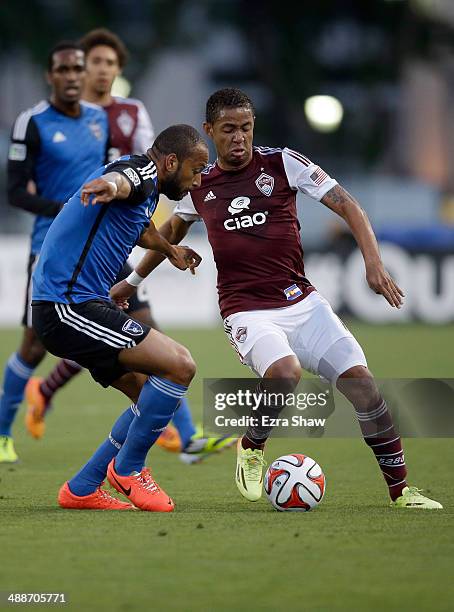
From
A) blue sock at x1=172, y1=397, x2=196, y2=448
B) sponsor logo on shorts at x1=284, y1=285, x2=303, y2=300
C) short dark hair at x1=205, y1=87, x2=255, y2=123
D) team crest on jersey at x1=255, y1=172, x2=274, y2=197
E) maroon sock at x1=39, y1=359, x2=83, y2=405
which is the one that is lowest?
maroon sock at x1=39, y1=359, x2=83, y2=405

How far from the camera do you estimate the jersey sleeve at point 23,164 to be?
852 cm

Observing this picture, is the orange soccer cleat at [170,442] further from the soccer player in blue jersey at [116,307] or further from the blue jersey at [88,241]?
the blue jersey at [88,241]

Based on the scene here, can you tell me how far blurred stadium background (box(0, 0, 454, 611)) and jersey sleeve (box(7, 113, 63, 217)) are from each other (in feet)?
5.62

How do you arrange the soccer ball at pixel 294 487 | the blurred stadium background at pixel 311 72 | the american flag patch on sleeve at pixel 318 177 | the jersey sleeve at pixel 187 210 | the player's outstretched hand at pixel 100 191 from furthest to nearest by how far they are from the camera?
the blurred stadium background at pixel 311 72
the jersey sleeve at pixel 187 210
the american flag patch on sleeve at pixel 318 177
the soccer ball at pixel 294 487
the player's outstretched hand at pixel 100 191

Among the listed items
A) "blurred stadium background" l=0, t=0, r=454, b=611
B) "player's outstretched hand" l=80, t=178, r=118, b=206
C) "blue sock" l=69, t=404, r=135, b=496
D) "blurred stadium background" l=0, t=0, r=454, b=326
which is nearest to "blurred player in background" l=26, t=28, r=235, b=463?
"blurred stadium background" l=0, t=0, r=454, b=611

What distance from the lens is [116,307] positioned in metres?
6.22

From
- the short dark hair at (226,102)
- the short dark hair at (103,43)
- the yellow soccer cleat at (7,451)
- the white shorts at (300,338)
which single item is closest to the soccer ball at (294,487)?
the white shorts at (300,338)

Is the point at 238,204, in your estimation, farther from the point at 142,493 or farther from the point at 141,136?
the point at 141,136

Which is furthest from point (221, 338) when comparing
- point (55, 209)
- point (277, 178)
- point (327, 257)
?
point (277, 178)

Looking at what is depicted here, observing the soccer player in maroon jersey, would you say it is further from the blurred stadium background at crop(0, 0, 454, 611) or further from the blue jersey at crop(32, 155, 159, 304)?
the blue jersey at crop(32, 155, 159, 304)

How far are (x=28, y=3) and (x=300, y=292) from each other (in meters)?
26.9

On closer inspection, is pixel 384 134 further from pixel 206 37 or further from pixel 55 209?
pixel 55 209

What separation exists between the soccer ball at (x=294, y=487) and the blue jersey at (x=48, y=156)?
2.88 meters

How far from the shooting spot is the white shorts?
6.55 meters
